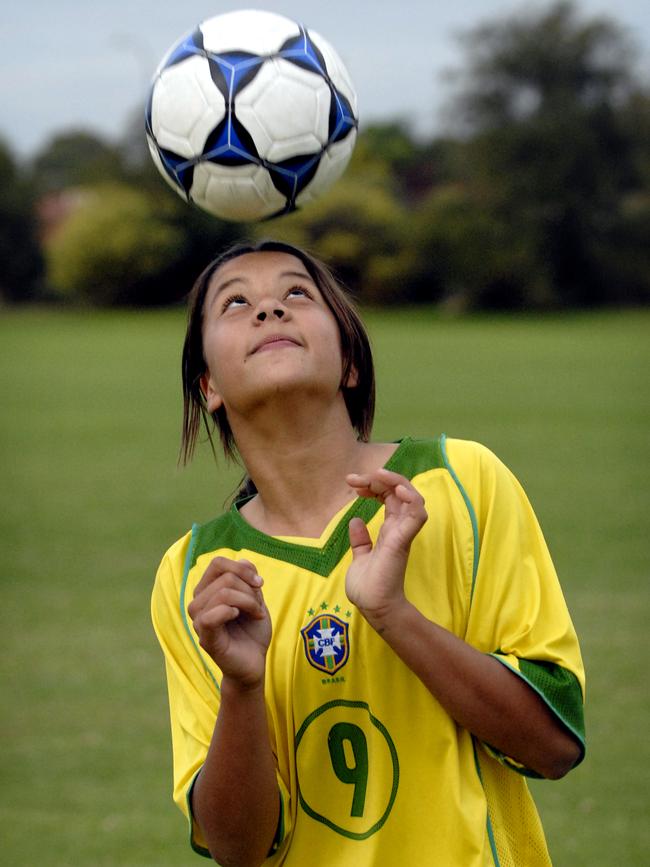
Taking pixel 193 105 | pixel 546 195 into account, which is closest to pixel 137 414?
Result: pixel 193 105

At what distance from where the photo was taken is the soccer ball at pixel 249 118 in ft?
9.82

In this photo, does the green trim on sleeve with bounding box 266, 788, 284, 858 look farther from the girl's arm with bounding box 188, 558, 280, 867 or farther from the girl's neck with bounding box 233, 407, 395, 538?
the girl's neck with bounding box 233, 407, 395, 538

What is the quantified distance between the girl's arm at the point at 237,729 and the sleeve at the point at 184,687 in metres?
0.07

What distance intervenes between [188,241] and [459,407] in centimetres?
2970

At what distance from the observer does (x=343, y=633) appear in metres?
2.37

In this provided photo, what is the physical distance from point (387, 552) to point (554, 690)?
39 cm

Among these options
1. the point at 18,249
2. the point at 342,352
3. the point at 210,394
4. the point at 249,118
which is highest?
the point at 249,118

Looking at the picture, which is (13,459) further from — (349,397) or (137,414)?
(349,397)

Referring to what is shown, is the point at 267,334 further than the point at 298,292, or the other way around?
the point at 298,292

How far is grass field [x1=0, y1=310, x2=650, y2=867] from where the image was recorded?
16.0 feet

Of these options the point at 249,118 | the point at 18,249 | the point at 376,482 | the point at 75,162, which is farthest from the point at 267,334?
the point at 75,162

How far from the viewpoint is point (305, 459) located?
2533 millimetres

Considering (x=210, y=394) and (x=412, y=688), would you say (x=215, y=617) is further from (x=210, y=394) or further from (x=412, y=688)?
(x=210, y=394)

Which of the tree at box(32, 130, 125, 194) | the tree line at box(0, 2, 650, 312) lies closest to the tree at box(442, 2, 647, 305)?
the tree line at box(0, 2, 650, 312)
